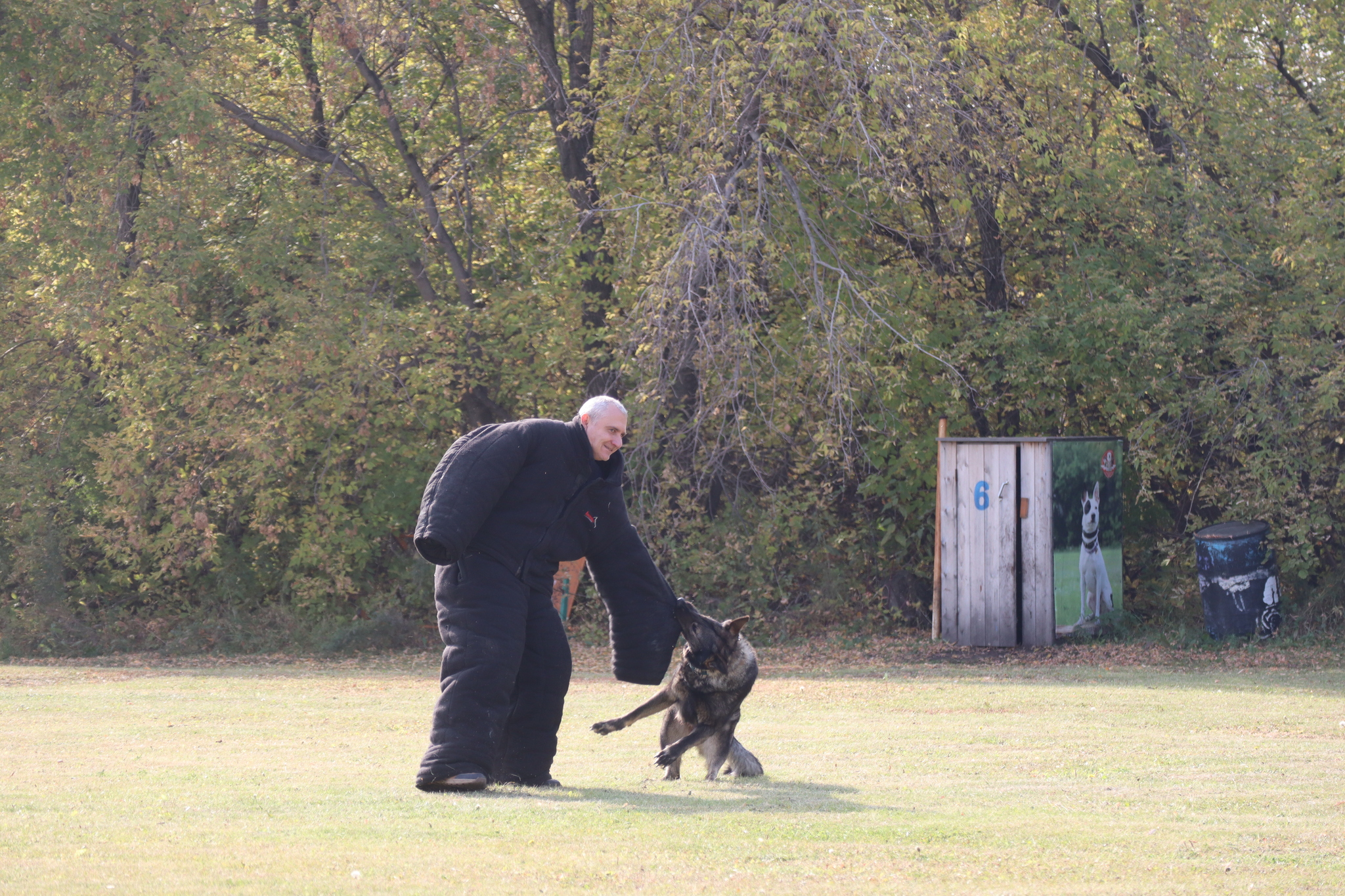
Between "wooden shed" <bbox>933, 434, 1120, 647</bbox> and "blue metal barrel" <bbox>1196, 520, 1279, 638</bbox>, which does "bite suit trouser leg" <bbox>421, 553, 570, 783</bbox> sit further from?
"blue metal barrel" <bbox>1196, 520, 1279, 638</bbox>

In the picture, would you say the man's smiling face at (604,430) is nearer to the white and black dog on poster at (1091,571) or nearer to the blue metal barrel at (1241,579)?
the white and black dog on poster at (1091,571)

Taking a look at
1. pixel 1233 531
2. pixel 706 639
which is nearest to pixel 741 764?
pixel 706 639

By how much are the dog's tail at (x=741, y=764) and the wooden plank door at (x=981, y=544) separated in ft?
30.2

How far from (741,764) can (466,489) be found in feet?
6.90

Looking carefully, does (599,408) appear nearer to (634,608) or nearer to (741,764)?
(634,608)

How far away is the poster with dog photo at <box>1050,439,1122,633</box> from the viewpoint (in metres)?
16.4

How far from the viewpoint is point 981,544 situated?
16484mm

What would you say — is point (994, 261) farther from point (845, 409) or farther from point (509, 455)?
point (509, 455)

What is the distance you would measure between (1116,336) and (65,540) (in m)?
13.4

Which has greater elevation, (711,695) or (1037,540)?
(1037,540)

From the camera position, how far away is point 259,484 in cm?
1839

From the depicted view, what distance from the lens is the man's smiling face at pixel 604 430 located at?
7328 millimetres

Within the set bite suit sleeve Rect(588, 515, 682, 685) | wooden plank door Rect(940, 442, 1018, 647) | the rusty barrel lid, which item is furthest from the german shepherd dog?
the rusty barrel lid

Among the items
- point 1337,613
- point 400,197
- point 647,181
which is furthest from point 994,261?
point 400,197
